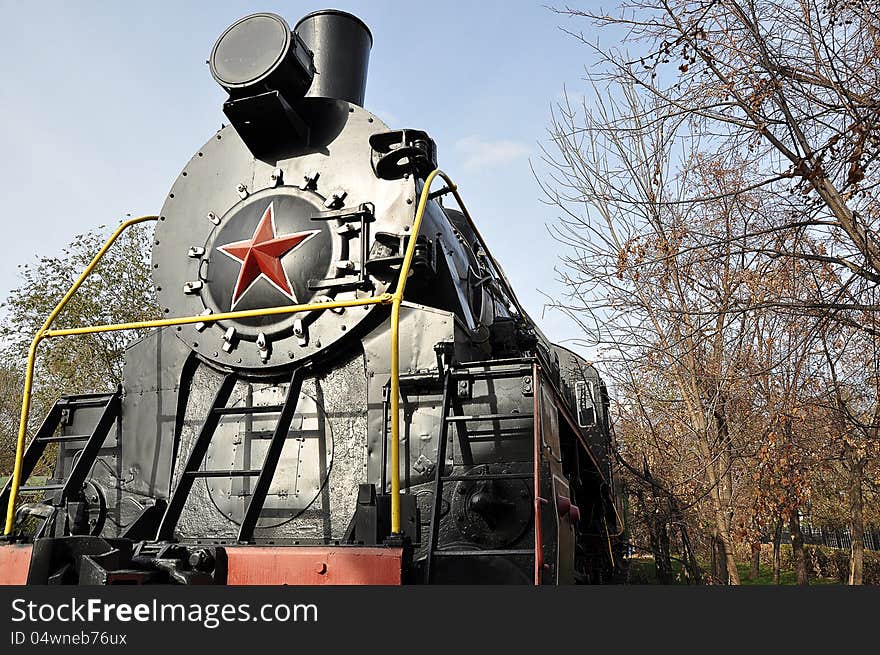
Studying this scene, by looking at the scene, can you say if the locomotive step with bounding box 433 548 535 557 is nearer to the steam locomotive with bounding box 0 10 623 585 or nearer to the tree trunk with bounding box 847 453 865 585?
the steam locomotive with bounding box 0 10 623 585

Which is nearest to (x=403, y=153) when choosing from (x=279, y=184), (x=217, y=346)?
(x=279, y=184)

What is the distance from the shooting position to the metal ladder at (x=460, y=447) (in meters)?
3.00

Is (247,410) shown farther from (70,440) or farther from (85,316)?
(85,316)

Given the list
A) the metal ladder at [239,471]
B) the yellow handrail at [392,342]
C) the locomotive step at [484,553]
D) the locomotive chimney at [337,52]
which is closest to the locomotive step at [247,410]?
the metal ladder at [239,471]

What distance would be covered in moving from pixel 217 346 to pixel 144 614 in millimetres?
2337

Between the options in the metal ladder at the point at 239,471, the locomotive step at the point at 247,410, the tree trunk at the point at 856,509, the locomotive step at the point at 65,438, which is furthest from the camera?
the tree trunk at the point at 856,509

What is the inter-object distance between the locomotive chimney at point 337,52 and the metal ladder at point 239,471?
2.50 meters

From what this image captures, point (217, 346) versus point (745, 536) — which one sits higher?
point (217, 346)

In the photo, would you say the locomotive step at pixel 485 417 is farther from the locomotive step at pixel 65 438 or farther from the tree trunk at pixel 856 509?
the tree trunk at pixel 856 509

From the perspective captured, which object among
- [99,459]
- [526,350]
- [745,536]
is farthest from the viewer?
[745,536]

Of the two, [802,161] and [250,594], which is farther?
[802,161]

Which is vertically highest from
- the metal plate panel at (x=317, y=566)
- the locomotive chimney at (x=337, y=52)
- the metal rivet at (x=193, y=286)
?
the locomotive chimney at (x=337, y=52)

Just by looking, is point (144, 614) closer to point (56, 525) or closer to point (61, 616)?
point (61, 616)

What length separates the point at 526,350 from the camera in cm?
536
